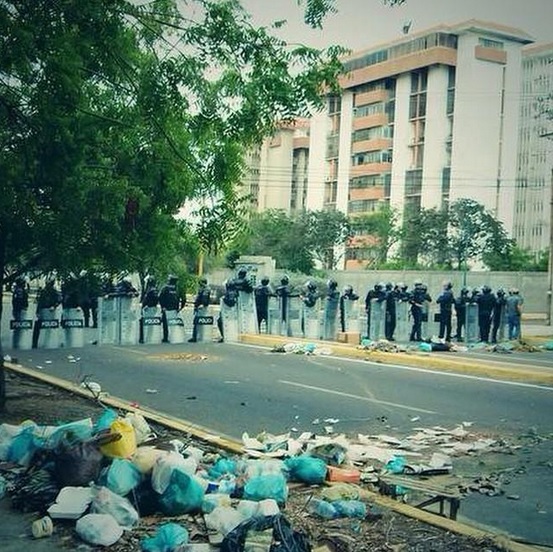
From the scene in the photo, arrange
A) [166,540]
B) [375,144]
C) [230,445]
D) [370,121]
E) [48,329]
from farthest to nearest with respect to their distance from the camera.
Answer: [370,121] → [375,144] → [48,329] → [230,445] → [166,540]

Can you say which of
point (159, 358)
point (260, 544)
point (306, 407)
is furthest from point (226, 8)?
point (159, 358)

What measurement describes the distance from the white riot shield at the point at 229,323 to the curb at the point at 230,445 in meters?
7.96

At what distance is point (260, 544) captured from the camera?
14.1 feet

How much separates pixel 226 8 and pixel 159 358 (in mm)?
9999

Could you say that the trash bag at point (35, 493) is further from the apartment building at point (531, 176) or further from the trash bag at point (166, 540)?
the apartment building at point (531, 176)

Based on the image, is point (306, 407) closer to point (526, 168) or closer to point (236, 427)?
point (236, 427)

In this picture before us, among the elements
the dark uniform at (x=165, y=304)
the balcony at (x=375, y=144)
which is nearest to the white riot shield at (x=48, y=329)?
the dark uniform at (x=165, y=304)

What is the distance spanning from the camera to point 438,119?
7412cm

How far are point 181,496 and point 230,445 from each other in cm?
191

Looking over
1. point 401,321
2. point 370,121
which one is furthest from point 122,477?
point 370,121

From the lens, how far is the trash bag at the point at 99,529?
4.72 metres

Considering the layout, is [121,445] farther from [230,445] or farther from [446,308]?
[446,308]

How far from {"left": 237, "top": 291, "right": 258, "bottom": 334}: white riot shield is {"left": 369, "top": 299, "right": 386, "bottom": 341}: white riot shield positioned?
136 inches

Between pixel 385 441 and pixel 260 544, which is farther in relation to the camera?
pixel 385 441
